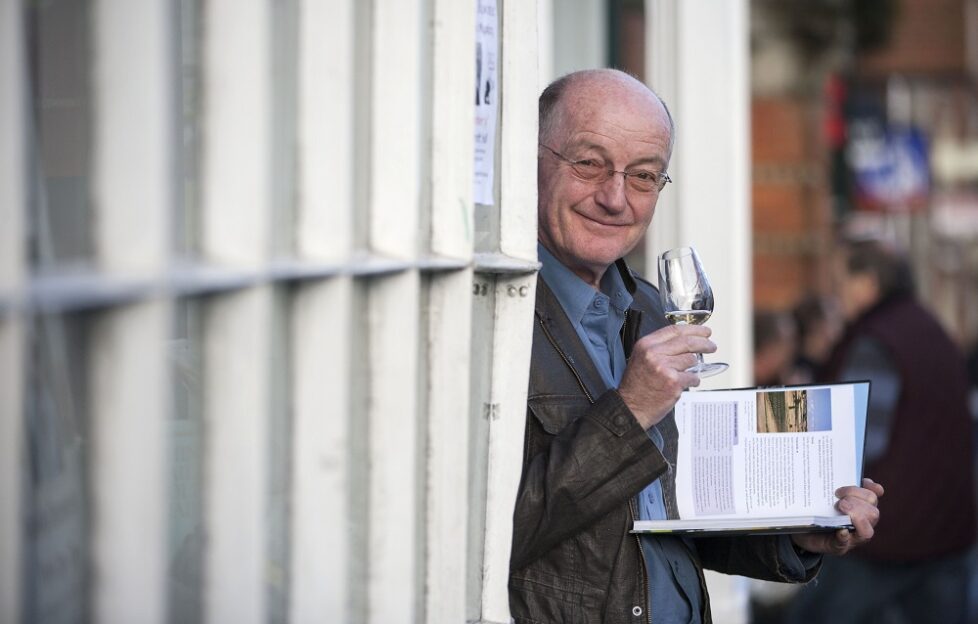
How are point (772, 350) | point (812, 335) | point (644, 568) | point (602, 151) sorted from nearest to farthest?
point (644, 568)
point (602, 151)
point (772, 350)
point (812, 335)

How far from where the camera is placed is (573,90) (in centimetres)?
281

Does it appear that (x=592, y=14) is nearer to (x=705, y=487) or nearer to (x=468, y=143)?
(x=705, y=487)

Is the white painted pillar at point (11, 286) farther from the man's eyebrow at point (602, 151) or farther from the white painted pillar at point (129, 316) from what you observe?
the man's eyebrow at point (602, 151)

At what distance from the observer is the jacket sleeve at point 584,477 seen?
239 cm

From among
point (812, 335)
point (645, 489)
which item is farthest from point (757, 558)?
point (812, 335)

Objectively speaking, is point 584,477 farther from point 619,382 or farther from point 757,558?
point 757,558

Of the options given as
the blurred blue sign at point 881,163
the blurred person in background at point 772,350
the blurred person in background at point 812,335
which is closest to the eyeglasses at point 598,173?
the blurred person in background at point 772,350

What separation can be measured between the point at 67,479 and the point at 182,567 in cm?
25

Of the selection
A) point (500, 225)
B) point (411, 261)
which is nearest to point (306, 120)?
point (411, 261)

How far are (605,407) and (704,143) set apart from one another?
2427 mm

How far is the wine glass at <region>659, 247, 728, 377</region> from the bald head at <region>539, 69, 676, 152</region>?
0.24 metres

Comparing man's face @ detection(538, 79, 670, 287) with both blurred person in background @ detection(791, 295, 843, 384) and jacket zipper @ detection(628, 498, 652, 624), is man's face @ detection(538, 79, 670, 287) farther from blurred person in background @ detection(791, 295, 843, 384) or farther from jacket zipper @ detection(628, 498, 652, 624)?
blurred person in background @ detection(791, 295, 843, 384)

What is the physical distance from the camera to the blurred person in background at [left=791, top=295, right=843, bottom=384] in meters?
7.68

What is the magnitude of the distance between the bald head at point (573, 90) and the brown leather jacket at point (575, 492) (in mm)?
344
